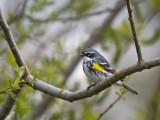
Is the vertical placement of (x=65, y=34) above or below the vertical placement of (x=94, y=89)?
below

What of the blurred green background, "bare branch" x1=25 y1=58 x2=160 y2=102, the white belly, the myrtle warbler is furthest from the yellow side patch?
"bare branch" x1=25 y1=58 x2=160 y2=102

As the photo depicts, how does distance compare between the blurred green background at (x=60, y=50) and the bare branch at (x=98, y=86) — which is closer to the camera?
the bare branch at (x=98, y=86)

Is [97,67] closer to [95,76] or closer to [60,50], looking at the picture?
[95,76]

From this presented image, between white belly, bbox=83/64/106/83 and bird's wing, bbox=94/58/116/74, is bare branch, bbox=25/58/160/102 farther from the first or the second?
bird's wing, bbox=94/58/116/74

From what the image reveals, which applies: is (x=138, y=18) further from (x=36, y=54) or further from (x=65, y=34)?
(x=36, y=54)

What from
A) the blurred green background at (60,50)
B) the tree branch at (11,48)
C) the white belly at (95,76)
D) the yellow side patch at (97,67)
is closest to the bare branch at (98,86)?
the tree branch at (11,48)

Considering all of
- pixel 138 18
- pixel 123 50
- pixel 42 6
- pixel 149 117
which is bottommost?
pixel 149 117

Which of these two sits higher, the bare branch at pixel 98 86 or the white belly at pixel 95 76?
the bare branch at pixel 98 86

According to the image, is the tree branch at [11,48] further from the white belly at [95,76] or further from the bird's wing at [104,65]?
the bird's wing at [104,65]

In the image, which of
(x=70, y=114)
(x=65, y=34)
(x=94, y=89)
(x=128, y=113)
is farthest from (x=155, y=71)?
(x=94, y=89)

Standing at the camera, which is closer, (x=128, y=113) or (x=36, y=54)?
(x=36, y=54)

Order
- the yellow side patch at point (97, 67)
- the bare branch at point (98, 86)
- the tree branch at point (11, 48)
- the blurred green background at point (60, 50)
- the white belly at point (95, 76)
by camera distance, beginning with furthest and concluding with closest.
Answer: the blurred green background at point (60, 50) → the yellow side patch at point (97, 67) → the white belly at point (95, 76) → the tree branch at point (11, 48) → the bare branch at point (98, 86)

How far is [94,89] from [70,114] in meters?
2.27

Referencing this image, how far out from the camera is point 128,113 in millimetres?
10070
